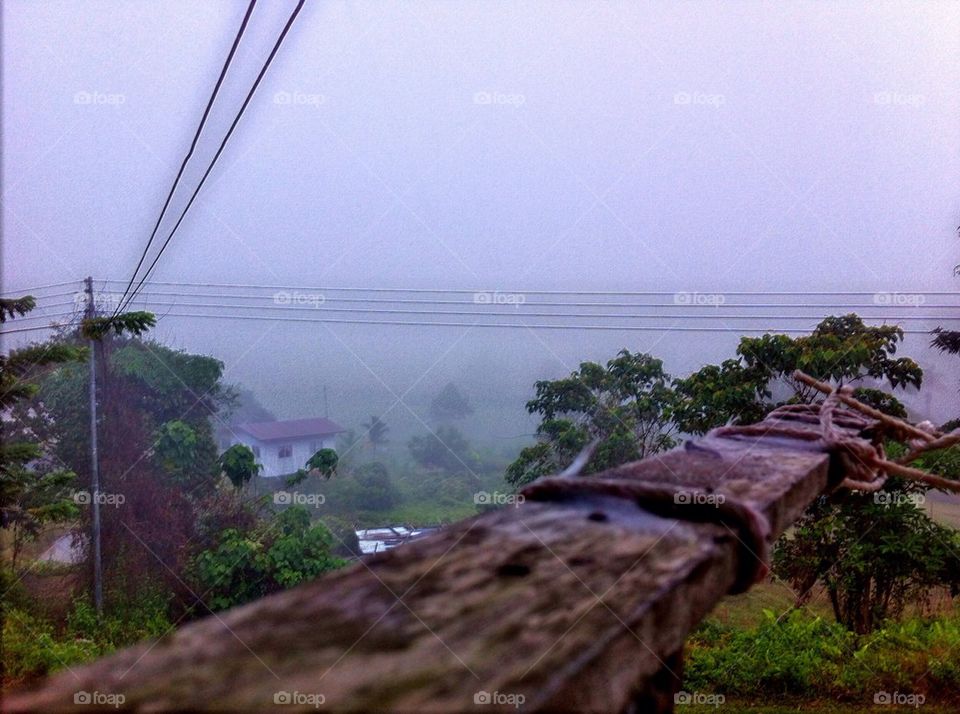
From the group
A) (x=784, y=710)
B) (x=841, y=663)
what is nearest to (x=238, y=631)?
(x=784, y=710)

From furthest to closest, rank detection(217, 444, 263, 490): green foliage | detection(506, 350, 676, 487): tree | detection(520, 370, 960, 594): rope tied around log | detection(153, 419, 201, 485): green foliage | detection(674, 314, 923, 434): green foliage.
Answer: detection(153, 419, 201, 485): green foliage, detection(217, 444, 263, 490): green foliage, detection(506, 350, 676, 487): tree, detection(674, 314, 923, 434): green foliage, detection(520, 370, 960, 594): rope tied around log

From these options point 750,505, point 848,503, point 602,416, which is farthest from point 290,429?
point 750,505

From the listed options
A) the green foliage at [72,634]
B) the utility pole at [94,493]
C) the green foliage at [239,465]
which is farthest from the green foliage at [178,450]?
the green foliage at [72,634]

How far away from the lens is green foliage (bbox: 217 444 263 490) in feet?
31.5

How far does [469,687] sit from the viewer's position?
391mm

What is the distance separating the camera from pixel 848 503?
6.08m

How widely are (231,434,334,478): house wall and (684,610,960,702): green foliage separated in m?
6.42

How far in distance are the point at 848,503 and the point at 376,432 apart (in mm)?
6537

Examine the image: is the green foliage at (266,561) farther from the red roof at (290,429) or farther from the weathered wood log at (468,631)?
the weathered wood log at (468,631)

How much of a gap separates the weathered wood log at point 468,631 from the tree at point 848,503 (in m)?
5.56

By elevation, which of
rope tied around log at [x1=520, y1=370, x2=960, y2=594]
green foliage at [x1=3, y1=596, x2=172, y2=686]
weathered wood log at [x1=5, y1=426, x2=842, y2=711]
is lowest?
green foliage at [x1=3, y1=596, x2=172, y2=686]

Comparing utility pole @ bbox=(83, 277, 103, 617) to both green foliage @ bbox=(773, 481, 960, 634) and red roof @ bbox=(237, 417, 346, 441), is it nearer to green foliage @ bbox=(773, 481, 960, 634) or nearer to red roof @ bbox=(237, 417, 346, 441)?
red roof @ bbox=(237, 417, 346, 441)

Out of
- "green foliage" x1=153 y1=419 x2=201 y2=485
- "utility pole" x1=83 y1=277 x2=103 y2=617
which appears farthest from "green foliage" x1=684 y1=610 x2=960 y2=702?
"utility pole" x1=83 y1=277 x2=103 y2=617

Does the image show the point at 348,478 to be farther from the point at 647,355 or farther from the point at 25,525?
the point at 647,355
